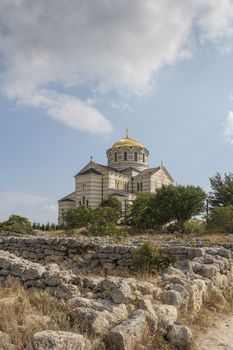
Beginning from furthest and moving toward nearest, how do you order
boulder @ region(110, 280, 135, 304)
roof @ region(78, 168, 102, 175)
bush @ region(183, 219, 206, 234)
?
roof @ region(78, 168, 102, 175) → bush @ region(183, 219, 206, 234) → boulder @ region(110, 280, 135, 304)

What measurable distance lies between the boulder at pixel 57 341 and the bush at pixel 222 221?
27968 millimetres

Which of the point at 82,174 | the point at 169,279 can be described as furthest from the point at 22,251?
the point at 82,174

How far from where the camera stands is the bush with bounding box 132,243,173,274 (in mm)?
9625

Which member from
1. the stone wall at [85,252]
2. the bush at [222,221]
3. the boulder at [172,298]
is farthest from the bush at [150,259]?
the bush at [222,221]

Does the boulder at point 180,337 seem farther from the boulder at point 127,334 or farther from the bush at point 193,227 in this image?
the bush at point 193,227

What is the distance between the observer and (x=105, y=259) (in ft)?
38.2

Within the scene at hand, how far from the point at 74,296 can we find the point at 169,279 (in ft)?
6.65

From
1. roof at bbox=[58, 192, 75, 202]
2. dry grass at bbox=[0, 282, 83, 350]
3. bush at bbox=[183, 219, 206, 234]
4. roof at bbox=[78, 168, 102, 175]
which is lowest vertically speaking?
dry grass at bbox=[0, 282, 83, 350]

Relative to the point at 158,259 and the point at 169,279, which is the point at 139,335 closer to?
the point at 169,279

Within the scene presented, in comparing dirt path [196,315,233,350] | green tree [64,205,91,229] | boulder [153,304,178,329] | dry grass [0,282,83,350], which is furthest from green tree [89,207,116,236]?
dry grass [0,282,83,350]

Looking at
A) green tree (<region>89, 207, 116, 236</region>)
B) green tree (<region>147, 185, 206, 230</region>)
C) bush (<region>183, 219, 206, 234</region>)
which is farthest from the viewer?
green tree (<region>147, 185, 206, 230</region>)

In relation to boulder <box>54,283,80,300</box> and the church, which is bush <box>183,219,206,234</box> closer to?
the church

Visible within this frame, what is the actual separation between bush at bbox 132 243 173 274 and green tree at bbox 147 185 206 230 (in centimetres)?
3206

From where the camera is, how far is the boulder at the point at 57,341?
3.74 metres
